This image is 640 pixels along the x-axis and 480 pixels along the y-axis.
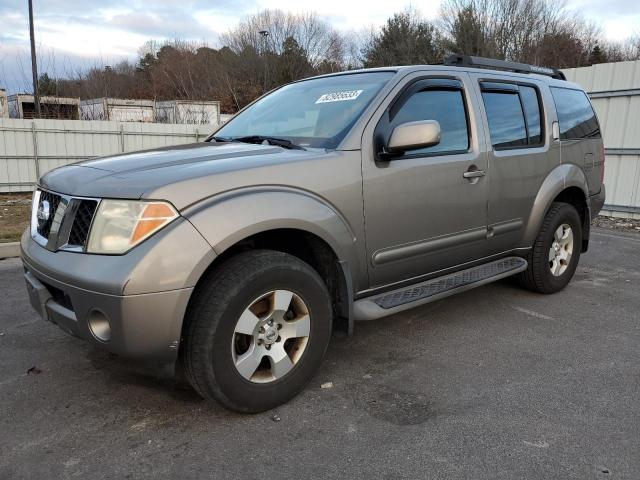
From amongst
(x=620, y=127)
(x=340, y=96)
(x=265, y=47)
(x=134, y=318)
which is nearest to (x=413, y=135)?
(x=340, y=96)

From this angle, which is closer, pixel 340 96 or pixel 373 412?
pixel 373 412

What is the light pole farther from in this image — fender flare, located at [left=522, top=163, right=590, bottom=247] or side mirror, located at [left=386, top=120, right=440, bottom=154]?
side mirror, located at [left=386, top=120, right=440, bottom=154]

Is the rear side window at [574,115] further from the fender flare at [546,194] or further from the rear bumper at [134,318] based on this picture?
the rear bumper at [134,318]

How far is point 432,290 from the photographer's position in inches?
134

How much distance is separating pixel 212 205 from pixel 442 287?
1.76 m

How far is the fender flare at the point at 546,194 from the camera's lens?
165 inches

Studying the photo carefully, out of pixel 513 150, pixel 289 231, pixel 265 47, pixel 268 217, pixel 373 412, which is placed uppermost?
pixel 265 47

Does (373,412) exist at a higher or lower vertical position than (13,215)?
higher

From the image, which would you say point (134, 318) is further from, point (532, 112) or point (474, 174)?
A: point (532, 112)

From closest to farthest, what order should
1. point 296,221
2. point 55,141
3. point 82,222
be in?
point 82,222 < point 296,221 < point 55,141

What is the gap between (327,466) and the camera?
2.27m

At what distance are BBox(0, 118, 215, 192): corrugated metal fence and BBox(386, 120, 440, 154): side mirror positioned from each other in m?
10.6

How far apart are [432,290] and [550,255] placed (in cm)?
174

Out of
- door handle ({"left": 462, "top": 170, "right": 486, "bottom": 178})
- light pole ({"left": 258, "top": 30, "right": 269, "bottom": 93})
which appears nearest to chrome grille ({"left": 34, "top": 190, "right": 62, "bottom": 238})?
door handle ({"left": 462, "top": 170, "right": 486, "bottom": 178})
